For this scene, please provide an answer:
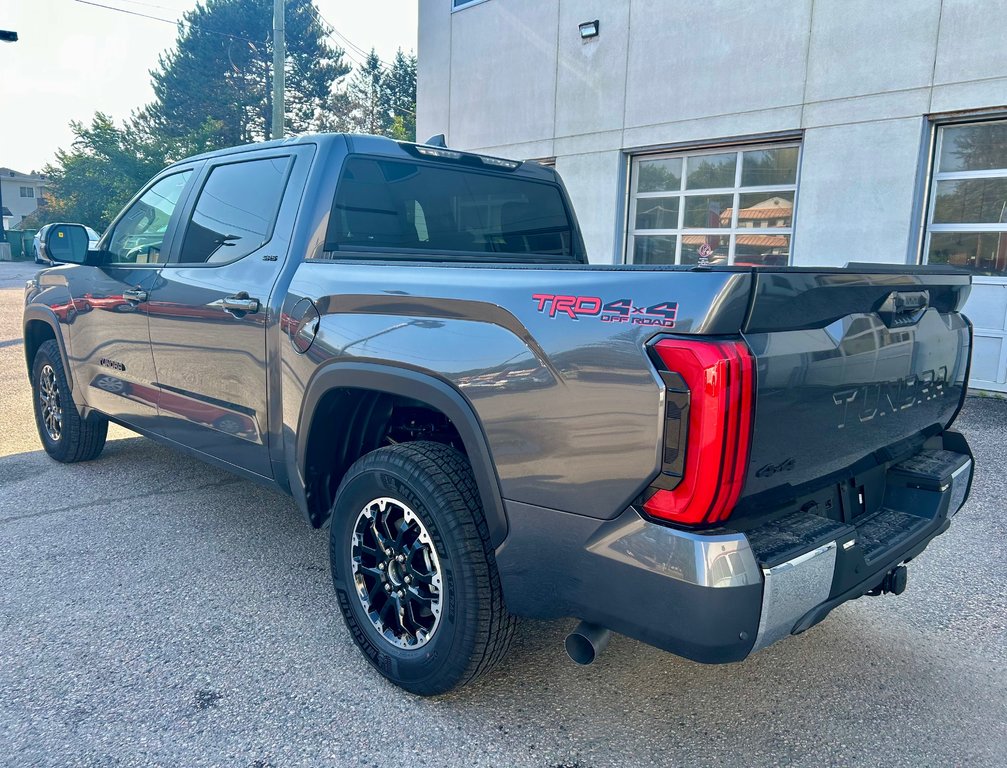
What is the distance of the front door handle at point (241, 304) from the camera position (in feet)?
10.3

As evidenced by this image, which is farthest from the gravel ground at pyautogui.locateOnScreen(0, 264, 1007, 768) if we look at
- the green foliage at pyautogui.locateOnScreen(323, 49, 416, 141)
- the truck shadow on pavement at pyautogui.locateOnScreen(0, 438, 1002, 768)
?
the green foliage at pyautogui.locateOnScreen(323, 49, 416, 141)

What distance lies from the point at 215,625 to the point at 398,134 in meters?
42.1

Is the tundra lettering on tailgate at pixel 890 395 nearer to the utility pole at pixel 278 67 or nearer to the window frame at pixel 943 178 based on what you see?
the window frame at pixel 943 178

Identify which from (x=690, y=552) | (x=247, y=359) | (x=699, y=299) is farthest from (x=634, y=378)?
(x=247, y=359)

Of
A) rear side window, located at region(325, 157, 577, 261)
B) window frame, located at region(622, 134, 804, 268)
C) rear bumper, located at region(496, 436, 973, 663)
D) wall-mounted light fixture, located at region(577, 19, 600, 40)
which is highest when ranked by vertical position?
wall-mounted light fixture, located at region(577, 19, 600, 40)

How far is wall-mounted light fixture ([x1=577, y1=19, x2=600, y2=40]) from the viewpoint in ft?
33.9

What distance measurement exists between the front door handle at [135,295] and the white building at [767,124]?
6.64 metres

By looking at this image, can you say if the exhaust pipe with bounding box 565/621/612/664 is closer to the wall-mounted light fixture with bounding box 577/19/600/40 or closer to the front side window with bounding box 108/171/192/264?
the front side window with bounding box 108/171/192/264

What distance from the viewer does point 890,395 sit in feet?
7.91

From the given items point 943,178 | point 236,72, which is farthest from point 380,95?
point 943,178

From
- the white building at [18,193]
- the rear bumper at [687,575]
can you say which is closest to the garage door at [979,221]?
the rear bumper at [687,575]

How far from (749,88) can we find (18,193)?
82.6m

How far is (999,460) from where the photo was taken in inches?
221

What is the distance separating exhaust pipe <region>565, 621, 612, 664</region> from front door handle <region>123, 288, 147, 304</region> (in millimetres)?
2943
